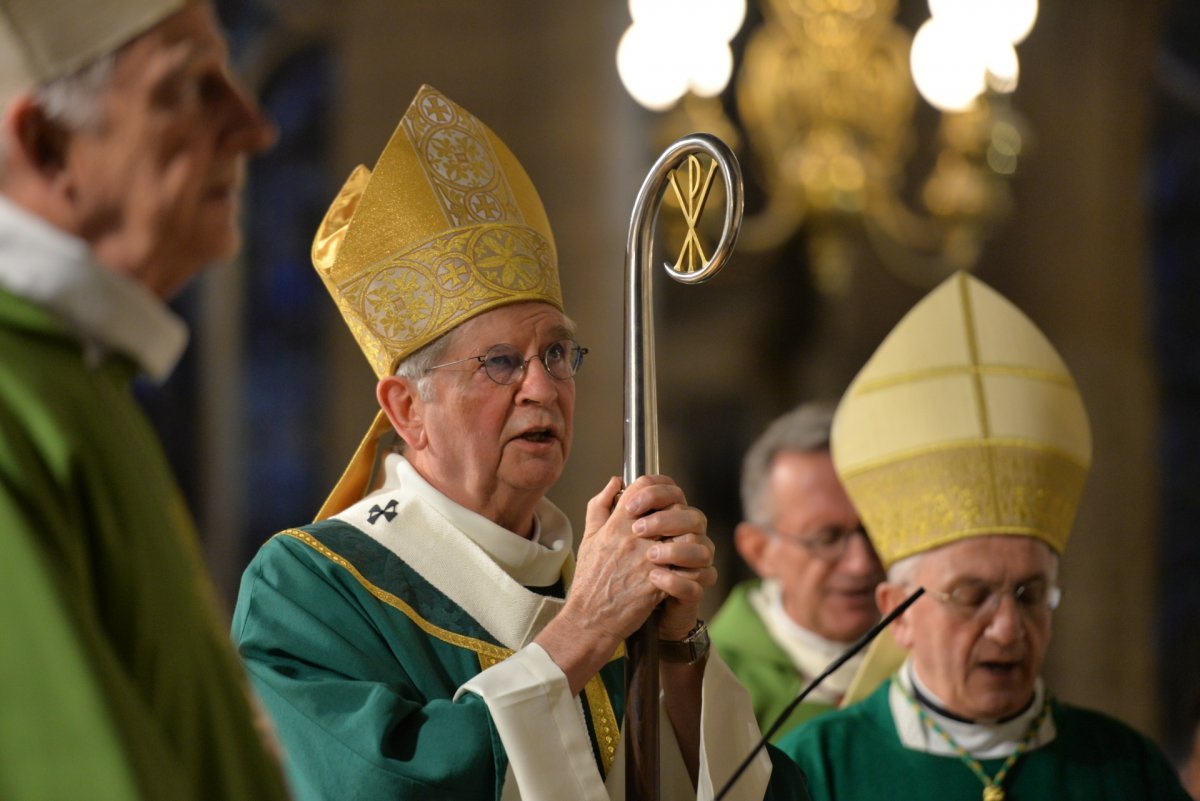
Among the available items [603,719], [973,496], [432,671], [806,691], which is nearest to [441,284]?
[432,671]

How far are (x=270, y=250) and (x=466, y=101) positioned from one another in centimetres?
149

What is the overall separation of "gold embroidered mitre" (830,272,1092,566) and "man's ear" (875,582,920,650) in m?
0.08

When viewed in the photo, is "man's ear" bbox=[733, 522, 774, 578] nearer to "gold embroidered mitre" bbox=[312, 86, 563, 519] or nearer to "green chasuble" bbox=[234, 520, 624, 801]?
"gold embroidered mitre" bbox=[312, 86, 563, 519]

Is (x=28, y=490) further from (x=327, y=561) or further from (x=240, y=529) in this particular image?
(x=240, y=529)

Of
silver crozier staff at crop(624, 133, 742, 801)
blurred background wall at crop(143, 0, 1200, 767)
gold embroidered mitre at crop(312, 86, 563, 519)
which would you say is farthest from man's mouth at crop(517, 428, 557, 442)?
blurred background wall at crop(143, 0, 1200, 767)

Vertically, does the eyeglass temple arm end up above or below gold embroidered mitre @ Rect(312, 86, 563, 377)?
below

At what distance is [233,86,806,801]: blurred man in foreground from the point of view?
2.69 m

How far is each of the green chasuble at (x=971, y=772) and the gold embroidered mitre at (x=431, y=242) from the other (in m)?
1.16

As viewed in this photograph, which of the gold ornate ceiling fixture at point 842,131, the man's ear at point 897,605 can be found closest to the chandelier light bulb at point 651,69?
the gold ornate ceiling fixture at point 842,131

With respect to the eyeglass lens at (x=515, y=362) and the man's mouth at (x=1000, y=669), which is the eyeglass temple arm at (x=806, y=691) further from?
the man's mouth at (x=1000, y=669)

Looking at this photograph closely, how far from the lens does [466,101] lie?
10.9 meters

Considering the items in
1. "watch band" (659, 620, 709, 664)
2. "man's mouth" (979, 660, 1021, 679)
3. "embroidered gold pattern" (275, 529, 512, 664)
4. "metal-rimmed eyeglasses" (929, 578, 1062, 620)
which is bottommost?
"man's mouth" (979, 660, 1021, 679)

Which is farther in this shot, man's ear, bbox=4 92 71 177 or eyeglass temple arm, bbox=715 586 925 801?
eyeglass temple arm, bbox=715 586 925 801

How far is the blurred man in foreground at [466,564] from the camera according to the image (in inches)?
106
